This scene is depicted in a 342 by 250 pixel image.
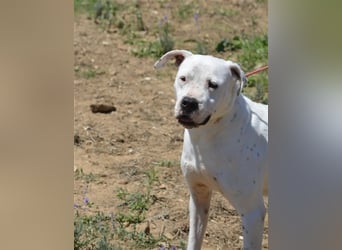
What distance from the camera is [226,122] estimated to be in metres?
4.12

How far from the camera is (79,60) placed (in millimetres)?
7938

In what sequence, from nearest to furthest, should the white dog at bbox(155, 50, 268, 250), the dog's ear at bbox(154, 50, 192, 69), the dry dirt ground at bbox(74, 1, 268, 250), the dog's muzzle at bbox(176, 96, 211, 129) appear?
the dog's muzzle at bbox(176, 96, 211, 129), the white dog at bbox(155, 50, 268, 250), the dog's ear at bbox(154, 50, 192, 69), the dry dirt ground at bbox(74, 1, 268, 250)

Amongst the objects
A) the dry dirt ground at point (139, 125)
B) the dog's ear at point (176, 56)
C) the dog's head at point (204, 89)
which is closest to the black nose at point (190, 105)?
the dog's head at point (204, 89)

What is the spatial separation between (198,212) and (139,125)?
7.95ft

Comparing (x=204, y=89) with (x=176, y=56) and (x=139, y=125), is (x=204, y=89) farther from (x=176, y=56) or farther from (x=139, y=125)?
(x=139, y=125)

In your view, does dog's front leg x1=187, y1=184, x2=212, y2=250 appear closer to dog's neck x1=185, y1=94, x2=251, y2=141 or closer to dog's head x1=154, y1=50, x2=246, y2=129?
dog's neck x1=185, y1=94, x2=251, y2=141

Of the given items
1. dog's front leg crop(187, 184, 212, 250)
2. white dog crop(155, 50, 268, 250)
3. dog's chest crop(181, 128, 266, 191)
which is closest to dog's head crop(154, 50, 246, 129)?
white dog crop(155, 50, 268, 250)

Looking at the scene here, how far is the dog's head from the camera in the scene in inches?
154

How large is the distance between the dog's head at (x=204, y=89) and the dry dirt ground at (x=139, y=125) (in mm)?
1252

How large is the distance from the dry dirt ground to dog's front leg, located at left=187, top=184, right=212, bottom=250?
2.01ft

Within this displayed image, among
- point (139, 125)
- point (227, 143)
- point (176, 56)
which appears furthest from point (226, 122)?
point (139, 125)
